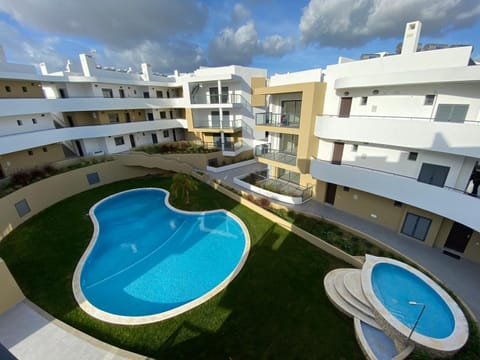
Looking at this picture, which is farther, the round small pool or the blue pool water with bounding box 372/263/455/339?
the blue pool water with bounding box 372/263/455/339

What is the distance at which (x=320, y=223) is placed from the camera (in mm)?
15078

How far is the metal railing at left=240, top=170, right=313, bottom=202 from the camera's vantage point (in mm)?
18188

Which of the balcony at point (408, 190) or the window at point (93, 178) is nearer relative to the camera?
the balcony at point (408, 190)

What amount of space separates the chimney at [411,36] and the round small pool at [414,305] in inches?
459

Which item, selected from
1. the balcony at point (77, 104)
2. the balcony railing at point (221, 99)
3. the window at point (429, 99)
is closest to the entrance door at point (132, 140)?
the balcony at point (77, 104)

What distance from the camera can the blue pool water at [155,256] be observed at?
35.3 feet

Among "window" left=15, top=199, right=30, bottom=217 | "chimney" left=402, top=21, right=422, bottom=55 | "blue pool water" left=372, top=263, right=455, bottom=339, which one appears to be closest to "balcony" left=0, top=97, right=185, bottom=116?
"window" left=15, top=199, right=30, bottom=217

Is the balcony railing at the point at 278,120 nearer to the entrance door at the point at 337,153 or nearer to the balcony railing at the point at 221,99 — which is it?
the entrance door at the point at 337,153

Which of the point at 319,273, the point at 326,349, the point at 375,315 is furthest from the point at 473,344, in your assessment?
the point at 319,273

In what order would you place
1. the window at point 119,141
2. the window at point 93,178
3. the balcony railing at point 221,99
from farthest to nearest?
1. the balcony railing at point 221,99
2. the window at point 119,141
3. the window at point 93,178

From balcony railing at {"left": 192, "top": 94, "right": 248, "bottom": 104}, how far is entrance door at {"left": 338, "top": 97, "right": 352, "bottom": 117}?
13856 millimetres

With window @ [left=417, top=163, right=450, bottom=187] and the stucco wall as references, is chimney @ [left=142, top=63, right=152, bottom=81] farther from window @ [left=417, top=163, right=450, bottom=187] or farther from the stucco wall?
window @ [left=417, top=163, right=450, bottom=187]

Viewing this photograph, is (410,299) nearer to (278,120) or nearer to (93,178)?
(278,120)

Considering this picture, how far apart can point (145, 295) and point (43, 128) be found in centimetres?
2097
